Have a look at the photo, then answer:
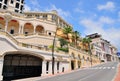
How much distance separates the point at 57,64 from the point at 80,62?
1968 centimetres

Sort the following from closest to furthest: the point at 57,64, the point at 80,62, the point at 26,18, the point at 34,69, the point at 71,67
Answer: the point at 34,69 < the point at 57,64 < the point at 71,67 < the point at 26,18 < the point at 80,62

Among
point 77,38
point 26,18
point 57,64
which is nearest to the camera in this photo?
point 57,64

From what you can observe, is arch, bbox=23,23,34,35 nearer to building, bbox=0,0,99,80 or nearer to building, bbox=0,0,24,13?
building, bbox=0,0,99,80

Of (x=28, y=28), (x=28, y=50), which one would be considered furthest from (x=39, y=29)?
(x=28, y=50)

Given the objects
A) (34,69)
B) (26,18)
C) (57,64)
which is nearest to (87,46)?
(26,18)

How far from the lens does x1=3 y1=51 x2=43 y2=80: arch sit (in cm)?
2591

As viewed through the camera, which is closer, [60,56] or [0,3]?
[60,56]

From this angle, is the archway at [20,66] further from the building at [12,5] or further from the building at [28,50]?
the building at [12,5]

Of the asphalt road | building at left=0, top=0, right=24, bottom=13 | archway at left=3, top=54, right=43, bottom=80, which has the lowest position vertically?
the asphalt road

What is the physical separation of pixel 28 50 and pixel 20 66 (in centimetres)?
374

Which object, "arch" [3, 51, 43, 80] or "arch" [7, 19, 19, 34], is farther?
"arch" [7, 19, 19, 34]

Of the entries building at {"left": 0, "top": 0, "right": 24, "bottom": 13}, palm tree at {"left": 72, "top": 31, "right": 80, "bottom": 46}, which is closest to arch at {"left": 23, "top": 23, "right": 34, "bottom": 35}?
building at {"left": 0, "top": 0, "right": 24, "bottom": 13}

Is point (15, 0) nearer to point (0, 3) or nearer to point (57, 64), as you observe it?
point (0, 3)

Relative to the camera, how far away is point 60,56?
1491 inches
